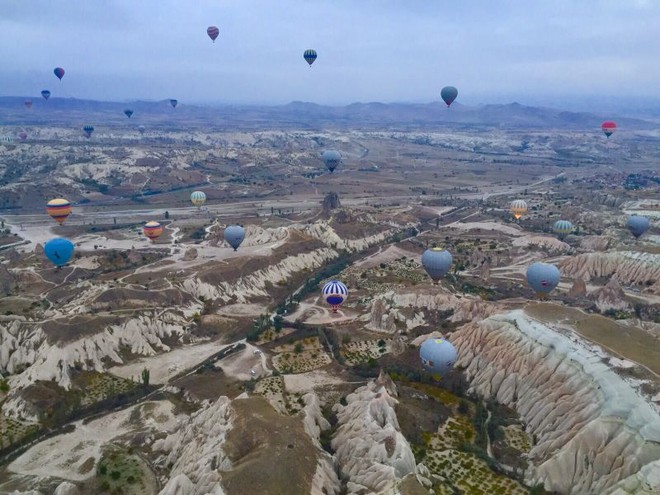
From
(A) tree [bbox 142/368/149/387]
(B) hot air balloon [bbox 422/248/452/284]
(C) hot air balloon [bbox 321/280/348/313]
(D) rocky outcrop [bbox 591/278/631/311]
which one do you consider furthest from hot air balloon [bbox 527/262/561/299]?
(A) tree [bbox 142/368/149/387]

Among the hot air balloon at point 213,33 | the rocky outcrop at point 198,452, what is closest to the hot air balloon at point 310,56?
the hot air balloon at point 213,33

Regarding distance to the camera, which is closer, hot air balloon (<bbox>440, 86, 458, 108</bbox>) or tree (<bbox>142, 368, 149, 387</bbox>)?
tree (<bbox>142, 368, 149, 387</bbox>)

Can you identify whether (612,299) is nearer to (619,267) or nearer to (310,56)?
(619,267)

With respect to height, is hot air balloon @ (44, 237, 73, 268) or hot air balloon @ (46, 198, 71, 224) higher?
hot air balloon @ (46, 198, 71, 224)

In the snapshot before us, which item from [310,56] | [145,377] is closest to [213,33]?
[310,56]

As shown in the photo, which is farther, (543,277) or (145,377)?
(543,277)

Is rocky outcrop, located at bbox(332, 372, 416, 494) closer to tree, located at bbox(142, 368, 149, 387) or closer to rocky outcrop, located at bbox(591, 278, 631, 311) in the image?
tree, located at bbox(142, 368, 149, 387)

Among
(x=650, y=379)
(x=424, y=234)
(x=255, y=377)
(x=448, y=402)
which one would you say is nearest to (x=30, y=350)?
(x=255, y=377)
